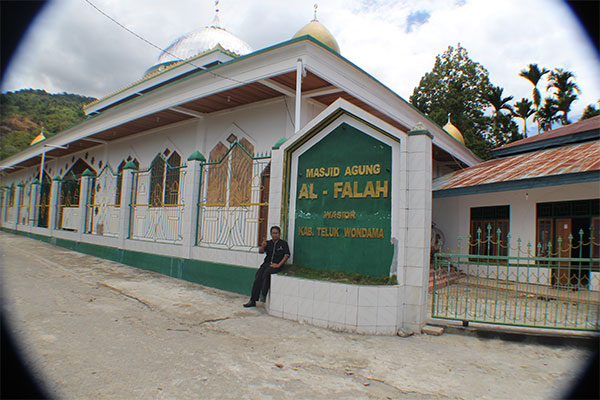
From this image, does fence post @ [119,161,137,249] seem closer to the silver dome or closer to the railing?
the silver dome

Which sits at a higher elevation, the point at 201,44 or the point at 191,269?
the point at 201,44

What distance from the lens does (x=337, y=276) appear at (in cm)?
520

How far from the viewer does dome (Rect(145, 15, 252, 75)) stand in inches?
669

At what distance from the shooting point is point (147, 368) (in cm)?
334

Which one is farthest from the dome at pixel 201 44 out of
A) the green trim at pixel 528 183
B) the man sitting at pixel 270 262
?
the man sitting at pixel 270 262

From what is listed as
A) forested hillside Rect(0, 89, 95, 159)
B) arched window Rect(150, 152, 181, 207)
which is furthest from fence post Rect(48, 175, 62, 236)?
forested hillside Rect(0, 89, 95, 159)

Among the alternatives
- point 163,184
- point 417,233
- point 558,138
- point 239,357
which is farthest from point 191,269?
point 558,138

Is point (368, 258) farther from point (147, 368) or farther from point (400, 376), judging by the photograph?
point (147, 368)

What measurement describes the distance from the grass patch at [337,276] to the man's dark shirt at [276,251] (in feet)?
0.73

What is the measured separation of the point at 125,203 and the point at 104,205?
180 centimetres

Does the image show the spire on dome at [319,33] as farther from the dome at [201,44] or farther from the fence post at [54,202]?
the fence post at [54,202]

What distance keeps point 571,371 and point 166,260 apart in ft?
24.0

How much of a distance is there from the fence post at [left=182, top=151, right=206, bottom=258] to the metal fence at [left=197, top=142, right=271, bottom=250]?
0.09m

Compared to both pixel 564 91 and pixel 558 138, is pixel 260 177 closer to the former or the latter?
pixel 558 138
